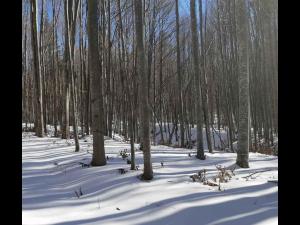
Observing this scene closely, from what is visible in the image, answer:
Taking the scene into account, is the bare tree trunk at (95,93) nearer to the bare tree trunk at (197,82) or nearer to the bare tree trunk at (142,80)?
the bare tree trunk at (142,80)

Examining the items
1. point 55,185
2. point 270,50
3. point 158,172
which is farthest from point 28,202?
point 270,50

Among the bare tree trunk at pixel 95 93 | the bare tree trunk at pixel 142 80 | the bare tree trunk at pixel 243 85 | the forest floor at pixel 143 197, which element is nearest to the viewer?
the forest floor at pixel 143 197

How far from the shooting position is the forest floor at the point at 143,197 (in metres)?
4.39

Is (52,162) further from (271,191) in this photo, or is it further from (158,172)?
(271,191)

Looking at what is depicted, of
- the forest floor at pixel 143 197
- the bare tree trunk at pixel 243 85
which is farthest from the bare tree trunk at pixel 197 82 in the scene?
the bare tree trunk at pixel 243 85

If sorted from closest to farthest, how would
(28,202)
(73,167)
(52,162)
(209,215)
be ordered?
(209,215) < (28,202) < (73,167) < (52,162)

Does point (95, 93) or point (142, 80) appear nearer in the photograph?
point (142, 80)

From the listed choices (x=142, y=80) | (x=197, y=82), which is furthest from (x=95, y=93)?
(x=197, y=82)

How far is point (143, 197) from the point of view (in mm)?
5211

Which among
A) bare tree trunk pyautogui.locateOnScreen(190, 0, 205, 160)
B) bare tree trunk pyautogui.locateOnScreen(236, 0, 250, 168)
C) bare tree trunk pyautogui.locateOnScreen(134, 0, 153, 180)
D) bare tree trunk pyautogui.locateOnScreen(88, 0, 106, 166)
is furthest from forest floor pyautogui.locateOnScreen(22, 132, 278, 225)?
bare tree trunk pyautogui.locateOnScreen(190, 0, 205, 160)

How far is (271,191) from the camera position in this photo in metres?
5.46

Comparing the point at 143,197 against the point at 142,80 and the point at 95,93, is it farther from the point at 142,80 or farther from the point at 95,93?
the point at 95,93

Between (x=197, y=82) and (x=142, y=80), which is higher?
(x=197, y=82)
